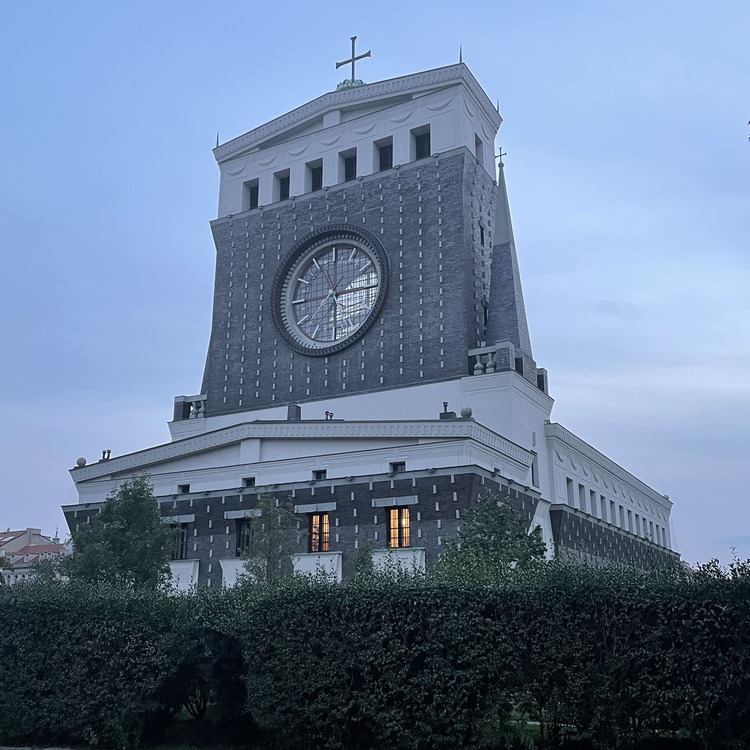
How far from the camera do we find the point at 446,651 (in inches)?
808

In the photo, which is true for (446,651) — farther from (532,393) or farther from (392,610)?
(532,393)

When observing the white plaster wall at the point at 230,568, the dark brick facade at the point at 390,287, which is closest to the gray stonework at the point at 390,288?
the dark brick facade at the point at 390,287

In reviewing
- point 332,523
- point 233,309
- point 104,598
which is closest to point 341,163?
point 233,309

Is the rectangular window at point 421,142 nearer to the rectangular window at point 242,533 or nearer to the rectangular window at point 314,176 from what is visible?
the rectangular window at point 314,176

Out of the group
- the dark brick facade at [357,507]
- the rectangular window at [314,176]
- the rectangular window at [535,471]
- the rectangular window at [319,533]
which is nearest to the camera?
the dark brick facade at [357,507]

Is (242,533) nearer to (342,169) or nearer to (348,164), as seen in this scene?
(342,169)

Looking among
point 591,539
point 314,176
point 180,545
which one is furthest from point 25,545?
point 591,539

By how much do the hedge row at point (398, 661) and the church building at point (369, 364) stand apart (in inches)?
645

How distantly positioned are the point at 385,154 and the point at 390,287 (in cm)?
1070

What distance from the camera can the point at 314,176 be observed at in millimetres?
61938

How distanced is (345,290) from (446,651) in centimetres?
3825

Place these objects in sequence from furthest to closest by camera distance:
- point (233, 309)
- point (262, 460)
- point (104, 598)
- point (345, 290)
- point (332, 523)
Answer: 1. point (233, 309)
2. point (345, 290)
3. point (262, 460)
4. point (332, 523)
5. point (104, 598)

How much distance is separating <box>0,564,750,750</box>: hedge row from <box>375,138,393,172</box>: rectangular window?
39.3 metres

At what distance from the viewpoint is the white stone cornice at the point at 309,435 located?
137ft
